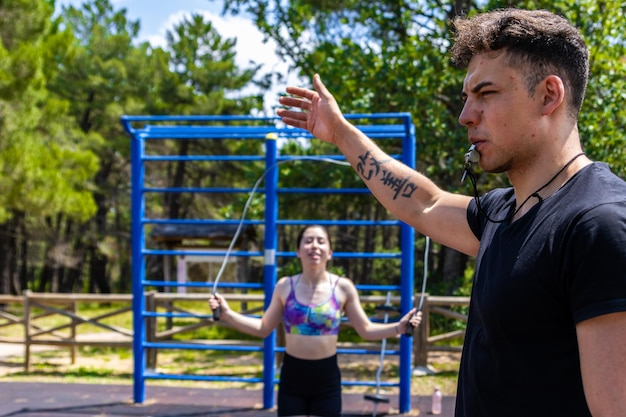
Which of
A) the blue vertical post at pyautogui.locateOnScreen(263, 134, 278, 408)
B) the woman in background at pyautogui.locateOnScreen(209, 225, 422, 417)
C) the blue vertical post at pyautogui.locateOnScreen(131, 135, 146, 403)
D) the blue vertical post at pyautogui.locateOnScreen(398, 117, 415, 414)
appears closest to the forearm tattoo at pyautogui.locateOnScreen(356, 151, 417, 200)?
the woman in background at pyautogui.locateOnScreen(209, 225, 422, 417)

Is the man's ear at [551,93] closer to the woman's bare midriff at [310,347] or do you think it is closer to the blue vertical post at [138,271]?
the woman's bare midriff at [310,347]

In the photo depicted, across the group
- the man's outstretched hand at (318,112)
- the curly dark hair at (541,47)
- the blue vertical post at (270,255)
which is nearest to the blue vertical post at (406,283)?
the blue vertical post at (270,255)

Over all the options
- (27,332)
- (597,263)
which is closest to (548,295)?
(597,263)

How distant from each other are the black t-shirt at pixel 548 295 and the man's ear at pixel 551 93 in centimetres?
13

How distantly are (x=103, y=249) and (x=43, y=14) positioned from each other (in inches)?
446

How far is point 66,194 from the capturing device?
14.5 meters

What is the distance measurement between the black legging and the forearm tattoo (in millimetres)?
2249

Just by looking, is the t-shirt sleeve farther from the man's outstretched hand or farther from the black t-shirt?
the man's outstretched hand

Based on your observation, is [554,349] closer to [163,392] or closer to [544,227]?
[544,227]

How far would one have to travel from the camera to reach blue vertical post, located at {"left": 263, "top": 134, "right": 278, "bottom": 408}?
5.60 m

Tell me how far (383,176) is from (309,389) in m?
2.34

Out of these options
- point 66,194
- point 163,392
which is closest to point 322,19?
point 66,194

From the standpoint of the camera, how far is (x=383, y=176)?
6.11 feet

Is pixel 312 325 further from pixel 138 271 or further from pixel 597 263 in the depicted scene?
pixel 597 263
